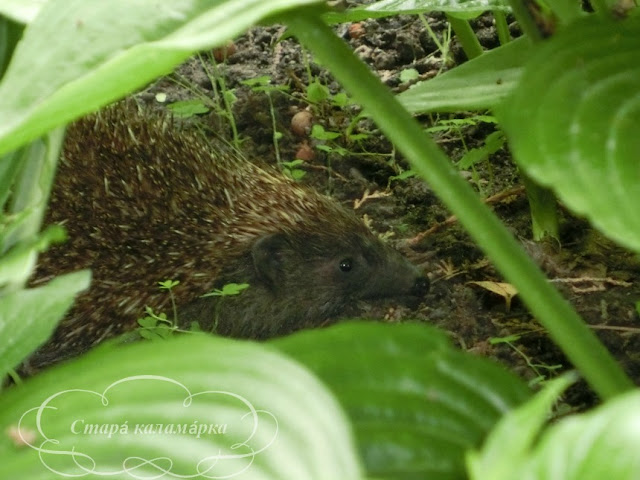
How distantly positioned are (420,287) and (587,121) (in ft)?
4.58

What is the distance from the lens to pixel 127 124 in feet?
7.54

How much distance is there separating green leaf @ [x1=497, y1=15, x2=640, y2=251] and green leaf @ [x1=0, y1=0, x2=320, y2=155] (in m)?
0.28

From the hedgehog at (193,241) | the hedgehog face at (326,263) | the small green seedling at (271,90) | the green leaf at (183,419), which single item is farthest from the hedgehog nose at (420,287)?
the green leaf at (183,419)

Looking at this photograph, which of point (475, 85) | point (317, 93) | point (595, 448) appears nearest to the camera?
point (595, 448)

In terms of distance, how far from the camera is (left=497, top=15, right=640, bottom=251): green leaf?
26.7 inches

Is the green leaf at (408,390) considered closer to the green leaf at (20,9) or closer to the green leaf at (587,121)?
the green leaf at (587,121)

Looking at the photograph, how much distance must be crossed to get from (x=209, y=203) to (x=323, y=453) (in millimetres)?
1916

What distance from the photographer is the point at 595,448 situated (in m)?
0.46

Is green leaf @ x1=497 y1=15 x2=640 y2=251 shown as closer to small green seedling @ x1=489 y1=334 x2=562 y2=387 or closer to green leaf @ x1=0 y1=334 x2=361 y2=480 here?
green leaf @ x1=0 y1=334 x2=361 y2=480

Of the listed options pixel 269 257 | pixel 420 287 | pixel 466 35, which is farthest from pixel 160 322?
pixel 466 35

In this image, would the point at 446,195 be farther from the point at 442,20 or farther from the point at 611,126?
the point at 442,20

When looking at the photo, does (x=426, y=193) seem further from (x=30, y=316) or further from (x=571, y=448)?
(x=571, y=448)

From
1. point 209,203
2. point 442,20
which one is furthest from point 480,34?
point 209,203

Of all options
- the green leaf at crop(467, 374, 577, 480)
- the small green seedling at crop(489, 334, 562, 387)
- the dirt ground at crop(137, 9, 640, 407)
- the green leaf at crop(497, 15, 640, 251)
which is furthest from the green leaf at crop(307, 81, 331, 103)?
the green leaf at crop(467, 374, 577, 480)
